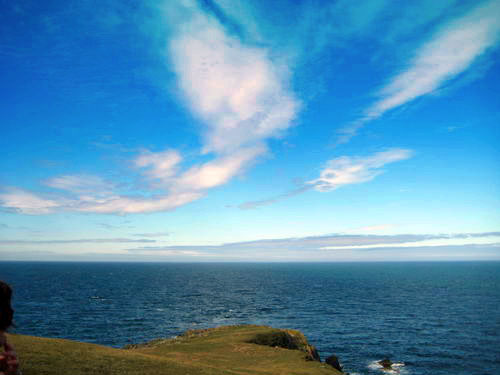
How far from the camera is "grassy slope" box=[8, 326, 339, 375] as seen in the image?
73.3 feet

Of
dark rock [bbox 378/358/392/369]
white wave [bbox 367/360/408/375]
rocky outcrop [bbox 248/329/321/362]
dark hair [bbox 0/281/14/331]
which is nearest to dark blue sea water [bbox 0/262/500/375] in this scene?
white wave [bbox 367/360/408/375]

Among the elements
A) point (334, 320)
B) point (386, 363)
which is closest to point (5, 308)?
point (386, 363)

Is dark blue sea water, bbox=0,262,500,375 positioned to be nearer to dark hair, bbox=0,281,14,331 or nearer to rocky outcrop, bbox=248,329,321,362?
rocky outcrop, bbox=248,329,321,362

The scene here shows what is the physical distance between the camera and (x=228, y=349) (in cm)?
3812

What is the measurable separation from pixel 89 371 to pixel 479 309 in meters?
118

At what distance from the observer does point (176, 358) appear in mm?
32281

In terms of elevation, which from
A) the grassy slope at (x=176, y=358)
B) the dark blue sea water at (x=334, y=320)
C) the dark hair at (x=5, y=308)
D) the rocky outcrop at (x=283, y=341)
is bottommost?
the dark blue sea water at (x=334, y=320)

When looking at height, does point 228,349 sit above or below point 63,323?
above

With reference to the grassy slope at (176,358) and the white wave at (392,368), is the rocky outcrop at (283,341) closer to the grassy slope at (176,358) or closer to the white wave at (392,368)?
the grassy slope at (176,358)

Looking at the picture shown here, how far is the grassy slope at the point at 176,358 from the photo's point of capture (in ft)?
73.3

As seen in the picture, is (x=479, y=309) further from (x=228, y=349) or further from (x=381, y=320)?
Answer: (x=228, y=349)

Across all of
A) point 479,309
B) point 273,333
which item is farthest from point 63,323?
point 479,309

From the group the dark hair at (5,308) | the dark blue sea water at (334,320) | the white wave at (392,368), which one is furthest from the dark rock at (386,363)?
the dark hair at (5,308)

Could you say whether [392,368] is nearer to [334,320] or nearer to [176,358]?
[334,320]
